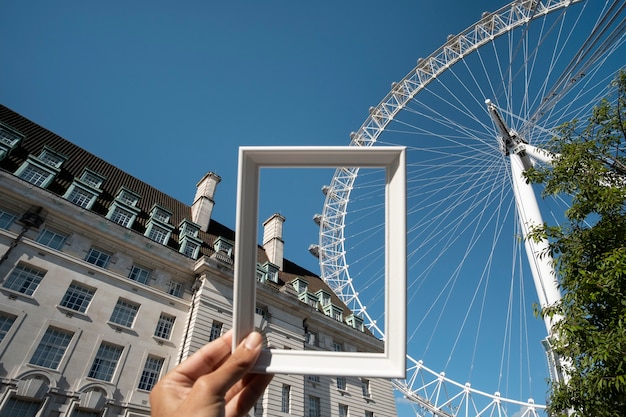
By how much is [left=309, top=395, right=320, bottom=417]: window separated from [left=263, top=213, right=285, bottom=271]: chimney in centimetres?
1243

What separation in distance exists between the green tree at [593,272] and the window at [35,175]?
26.5 meters

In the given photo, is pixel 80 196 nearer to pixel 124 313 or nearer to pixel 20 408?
pixel 124 313

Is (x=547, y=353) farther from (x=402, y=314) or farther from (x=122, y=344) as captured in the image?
(x=122, y=344)

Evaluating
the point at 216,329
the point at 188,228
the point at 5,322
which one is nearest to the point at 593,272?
the point at 216,329

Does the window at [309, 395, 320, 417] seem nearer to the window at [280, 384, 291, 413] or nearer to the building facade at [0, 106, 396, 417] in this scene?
the building facade at [0, 106, 396, 417]

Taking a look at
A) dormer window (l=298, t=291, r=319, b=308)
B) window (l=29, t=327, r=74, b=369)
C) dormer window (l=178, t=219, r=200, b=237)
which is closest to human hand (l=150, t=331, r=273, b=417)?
window (l=29, t=327, r=74, b=369)

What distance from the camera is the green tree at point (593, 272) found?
23.8 ft

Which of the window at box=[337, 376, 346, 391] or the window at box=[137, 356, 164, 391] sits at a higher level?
the window at box=[337, 376, 346, 391]

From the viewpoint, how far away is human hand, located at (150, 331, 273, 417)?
2.39 metres

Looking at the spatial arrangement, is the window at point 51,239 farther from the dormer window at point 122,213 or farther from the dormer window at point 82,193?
the dormer window at point 122,213

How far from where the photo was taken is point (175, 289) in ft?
80.8

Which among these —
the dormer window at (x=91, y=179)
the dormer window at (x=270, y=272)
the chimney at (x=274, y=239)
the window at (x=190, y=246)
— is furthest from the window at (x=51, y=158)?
the chimney at (x=274, y=239)

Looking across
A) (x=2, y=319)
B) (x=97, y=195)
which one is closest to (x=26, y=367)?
(x=2, y=319)

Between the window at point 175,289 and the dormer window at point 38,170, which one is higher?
the dormer window at point 38,170
